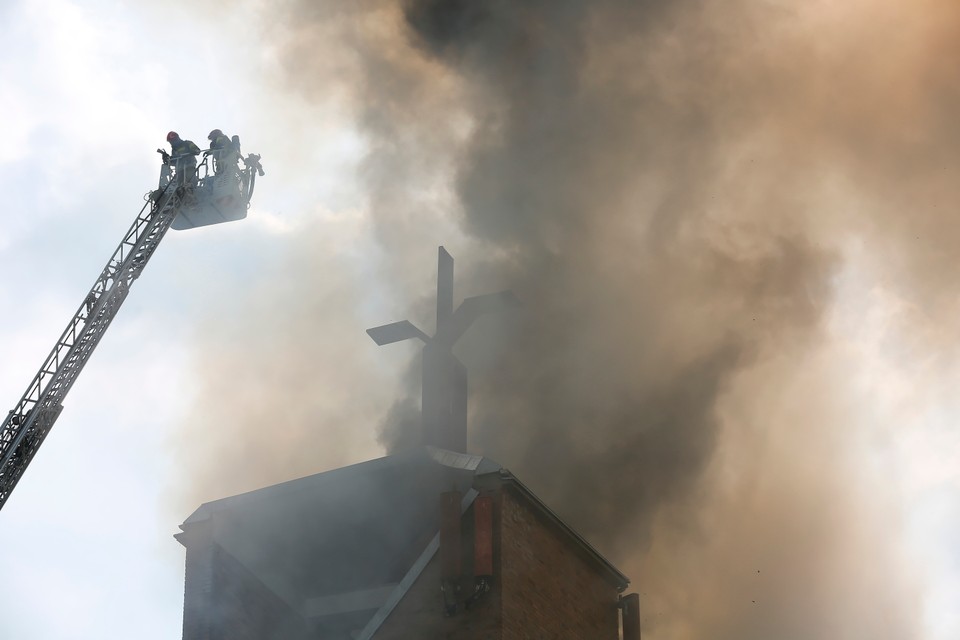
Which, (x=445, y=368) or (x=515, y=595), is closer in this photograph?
(x=515, y=595)

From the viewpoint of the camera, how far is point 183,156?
720 inches

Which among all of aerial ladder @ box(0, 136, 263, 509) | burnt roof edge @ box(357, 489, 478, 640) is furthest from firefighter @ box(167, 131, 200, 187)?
burnt roof edge @ box(357, 489, 478, 640)

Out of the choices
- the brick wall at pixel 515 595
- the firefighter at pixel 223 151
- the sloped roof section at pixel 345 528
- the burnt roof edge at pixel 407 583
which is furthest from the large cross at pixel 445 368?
the firefighter at pixel 223 151

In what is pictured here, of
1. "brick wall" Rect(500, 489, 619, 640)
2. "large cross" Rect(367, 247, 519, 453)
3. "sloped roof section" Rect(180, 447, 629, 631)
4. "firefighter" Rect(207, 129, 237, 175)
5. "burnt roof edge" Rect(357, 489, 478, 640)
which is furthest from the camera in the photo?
"firefighter" Rect(207, 129, 237, 175)

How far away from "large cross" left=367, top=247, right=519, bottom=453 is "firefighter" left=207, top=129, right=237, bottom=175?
369cm

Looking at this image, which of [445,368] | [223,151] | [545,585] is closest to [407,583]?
[545,585]

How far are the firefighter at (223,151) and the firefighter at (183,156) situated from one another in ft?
0.99

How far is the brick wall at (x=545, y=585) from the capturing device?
45.4ft

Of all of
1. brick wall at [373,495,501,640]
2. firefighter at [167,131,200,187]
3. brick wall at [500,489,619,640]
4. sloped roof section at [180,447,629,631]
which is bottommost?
brick wall at [373,495,501,640]

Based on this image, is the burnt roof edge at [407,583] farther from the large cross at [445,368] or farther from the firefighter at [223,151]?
the firefighter at [223,151]

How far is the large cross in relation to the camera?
16.2 m

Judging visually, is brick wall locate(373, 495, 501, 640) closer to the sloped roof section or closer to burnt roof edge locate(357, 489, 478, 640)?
burnt roof edge locate(357, 489, 478, 640)

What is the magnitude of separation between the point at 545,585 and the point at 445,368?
11.5 feet

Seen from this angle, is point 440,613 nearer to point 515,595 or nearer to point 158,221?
point 515,595
